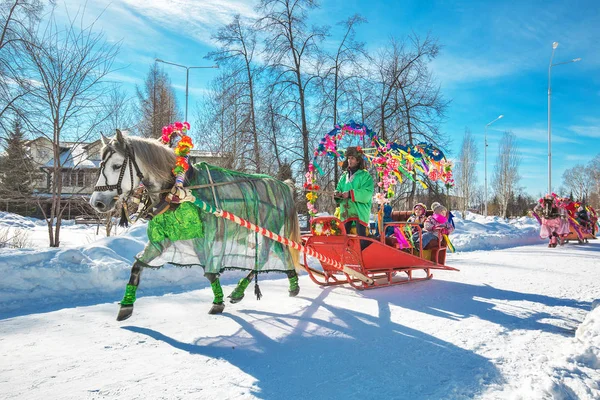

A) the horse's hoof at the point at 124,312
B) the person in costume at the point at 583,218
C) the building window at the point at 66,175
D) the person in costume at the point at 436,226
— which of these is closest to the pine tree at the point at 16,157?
the building window at the point at 66,175

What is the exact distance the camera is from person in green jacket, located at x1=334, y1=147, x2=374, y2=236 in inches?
234

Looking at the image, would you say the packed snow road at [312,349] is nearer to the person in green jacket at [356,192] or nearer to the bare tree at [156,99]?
the person in green jacket at [356,192]

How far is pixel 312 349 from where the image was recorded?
3.52m

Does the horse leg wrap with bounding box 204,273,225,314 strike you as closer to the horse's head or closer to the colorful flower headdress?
the colorful flower headdress

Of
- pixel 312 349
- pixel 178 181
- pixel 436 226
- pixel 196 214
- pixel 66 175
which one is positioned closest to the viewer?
pixel 312 349

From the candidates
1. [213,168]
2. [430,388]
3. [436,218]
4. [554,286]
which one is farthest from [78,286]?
[554,286]

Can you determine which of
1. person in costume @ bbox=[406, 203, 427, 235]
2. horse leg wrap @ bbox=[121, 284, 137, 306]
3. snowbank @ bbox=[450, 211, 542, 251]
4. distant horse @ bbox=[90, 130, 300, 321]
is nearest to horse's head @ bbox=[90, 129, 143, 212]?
distant horse @ bbox=[90, 130, 300, 321]

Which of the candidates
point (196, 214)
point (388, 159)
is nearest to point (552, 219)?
point (388, 159)

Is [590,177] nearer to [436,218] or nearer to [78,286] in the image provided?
[436,218]

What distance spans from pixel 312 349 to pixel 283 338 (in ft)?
1.33

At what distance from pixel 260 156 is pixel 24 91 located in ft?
21.6

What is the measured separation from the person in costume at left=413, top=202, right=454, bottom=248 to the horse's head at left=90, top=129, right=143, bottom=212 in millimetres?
4782

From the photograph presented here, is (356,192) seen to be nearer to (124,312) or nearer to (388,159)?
(388,159)

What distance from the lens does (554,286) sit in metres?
6.49
